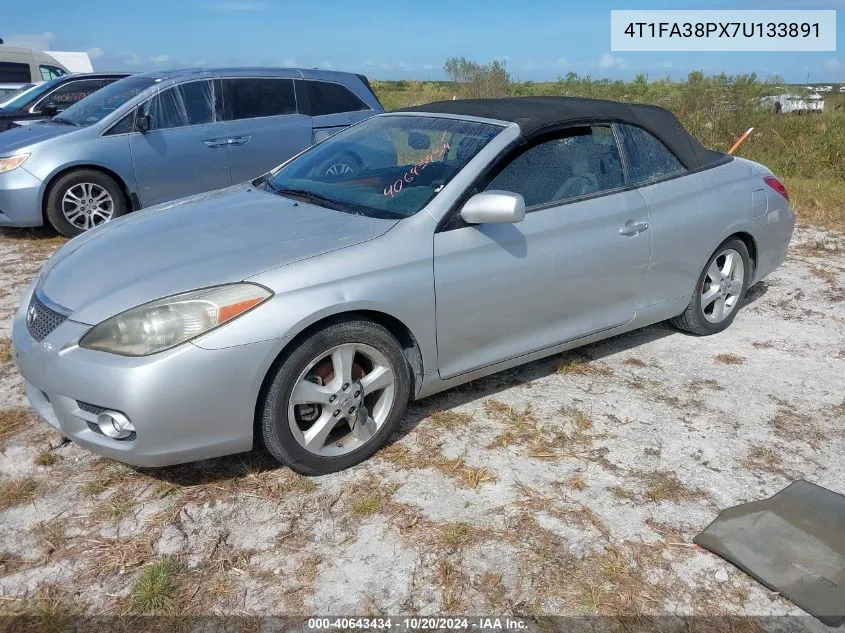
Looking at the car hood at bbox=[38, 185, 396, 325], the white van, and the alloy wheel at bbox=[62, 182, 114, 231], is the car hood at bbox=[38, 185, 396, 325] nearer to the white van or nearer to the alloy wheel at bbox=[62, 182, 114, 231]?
the alloy wheel at bbox=[62, 182, 114, 231]

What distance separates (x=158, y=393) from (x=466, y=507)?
1.31m

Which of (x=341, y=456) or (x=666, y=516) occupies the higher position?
(x=341, y=456)

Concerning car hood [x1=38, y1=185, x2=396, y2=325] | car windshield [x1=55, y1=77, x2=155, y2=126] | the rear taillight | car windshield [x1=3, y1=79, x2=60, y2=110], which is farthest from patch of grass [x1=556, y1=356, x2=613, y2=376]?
car windshield [x1=3, y1=79, x2=60, y2=110]

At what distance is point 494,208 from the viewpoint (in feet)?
10.6

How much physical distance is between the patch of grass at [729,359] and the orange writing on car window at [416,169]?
227 cm

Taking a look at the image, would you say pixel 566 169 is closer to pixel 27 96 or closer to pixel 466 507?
pixel 466 507

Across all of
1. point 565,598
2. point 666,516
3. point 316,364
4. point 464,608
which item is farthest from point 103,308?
point 666,516

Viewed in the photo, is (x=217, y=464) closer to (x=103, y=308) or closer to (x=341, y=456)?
(x=341, y=456)

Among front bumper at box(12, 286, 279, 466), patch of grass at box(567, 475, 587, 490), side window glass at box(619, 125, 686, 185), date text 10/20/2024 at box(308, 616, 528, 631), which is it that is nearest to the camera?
date text 10/20/2024 at box(308, 616, 528, 631)

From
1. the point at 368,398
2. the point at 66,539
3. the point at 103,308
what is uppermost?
the point at 103,308

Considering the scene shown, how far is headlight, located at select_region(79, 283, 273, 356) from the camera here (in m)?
2.72

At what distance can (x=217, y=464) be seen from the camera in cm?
327

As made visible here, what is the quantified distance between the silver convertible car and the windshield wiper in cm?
2

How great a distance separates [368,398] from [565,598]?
49.9 inches
